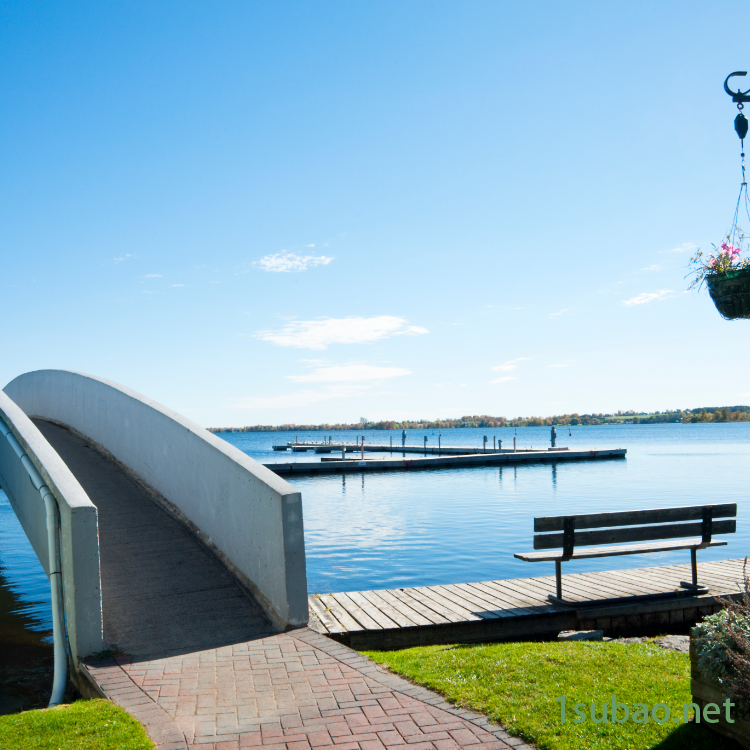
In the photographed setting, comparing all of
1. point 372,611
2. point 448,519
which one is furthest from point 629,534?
point 448,519

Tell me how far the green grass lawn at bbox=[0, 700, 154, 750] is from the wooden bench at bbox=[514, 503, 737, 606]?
3.81 meters

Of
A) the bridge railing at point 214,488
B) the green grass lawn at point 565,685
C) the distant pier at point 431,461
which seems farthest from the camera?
the distant pier at point 431,461

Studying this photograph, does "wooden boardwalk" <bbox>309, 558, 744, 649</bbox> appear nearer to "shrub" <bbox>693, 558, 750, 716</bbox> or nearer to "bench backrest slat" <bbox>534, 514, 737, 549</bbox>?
"bench backrest slat" <bbox>534, 514, 737, 549</bbox>

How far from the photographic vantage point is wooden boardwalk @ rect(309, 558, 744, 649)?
20.0 feet

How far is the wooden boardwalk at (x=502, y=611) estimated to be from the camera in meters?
6.10

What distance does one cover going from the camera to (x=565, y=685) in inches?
163

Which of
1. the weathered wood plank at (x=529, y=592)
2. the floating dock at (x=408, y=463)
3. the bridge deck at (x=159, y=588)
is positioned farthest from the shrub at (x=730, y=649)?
the floating dock at (x=408, y=463)

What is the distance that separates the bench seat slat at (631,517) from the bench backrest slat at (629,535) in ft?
0.22

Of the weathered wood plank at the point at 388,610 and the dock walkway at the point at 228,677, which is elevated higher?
the dock walkway at the point at 228,677

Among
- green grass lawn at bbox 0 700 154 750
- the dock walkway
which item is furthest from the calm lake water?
green grass lawn at bbox 0 700 154 750

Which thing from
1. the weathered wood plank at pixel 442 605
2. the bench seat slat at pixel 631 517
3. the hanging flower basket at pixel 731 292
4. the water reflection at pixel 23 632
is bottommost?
the water reflection at pixel 23 632

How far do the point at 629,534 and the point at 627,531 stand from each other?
52 mm

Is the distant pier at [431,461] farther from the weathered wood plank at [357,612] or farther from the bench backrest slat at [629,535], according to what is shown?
the bench backrest slat at [629,535]

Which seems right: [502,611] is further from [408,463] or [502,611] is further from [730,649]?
[408,463]
